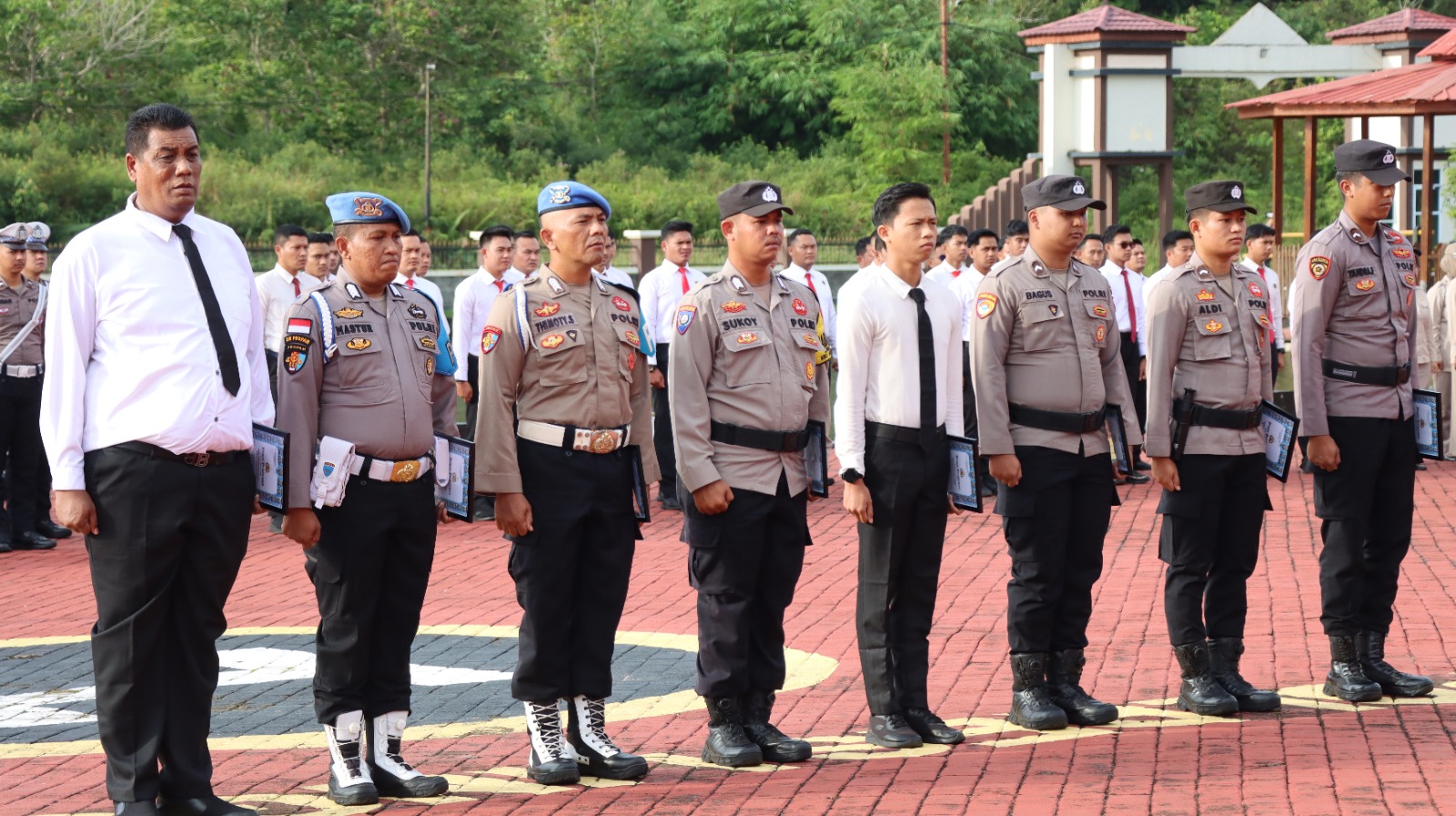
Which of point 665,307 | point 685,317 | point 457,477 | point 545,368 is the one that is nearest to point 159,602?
point 457,477

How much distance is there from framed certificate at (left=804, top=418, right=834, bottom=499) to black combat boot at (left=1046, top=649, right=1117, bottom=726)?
1185 millimetres

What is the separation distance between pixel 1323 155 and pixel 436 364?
40.4 metres

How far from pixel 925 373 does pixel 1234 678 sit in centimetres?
181

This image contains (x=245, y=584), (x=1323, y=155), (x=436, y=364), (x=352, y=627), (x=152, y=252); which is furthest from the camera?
(x=1323, y=155)

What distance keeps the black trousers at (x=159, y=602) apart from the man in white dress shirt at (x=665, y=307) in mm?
7940

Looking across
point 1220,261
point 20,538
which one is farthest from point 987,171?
point 1220,261

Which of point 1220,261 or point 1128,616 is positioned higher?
point 1220,261

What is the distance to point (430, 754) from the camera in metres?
6.52

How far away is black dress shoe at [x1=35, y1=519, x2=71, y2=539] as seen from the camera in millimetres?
12484

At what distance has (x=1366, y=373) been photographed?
23.8 ft

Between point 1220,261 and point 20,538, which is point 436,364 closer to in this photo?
point 1220,261

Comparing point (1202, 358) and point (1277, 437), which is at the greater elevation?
point (1202, 358)

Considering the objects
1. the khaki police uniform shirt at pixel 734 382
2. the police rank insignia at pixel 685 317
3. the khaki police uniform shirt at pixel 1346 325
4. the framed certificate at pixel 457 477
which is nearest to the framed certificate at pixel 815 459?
the khaki police uniform shirt at pixel 734 382

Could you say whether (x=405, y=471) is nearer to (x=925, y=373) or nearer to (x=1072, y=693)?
(x=925, y=373)
